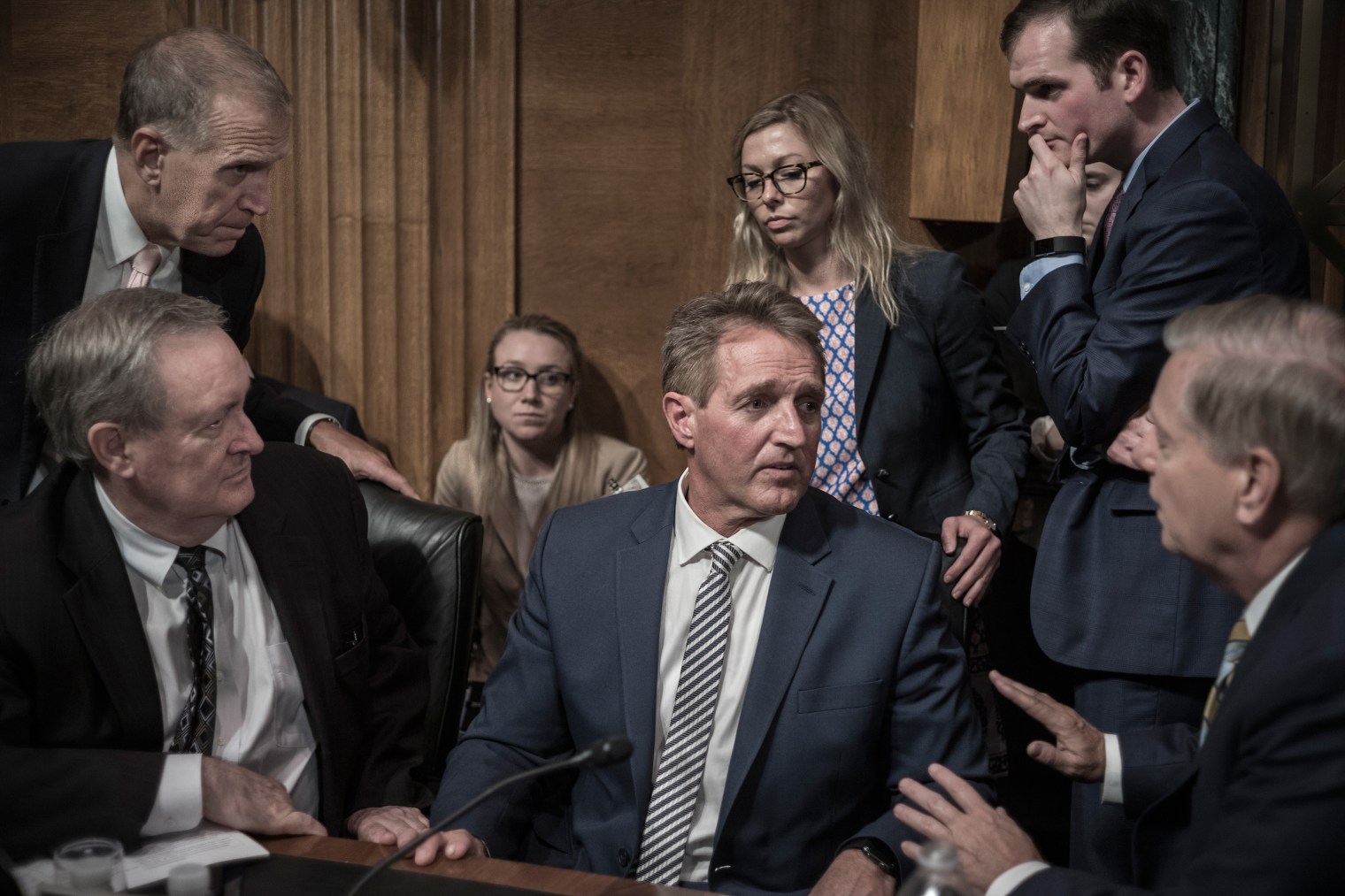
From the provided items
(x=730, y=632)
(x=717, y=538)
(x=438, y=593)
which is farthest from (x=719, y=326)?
(x=438, y=593)

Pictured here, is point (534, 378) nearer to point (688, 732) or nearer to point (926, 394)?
point (926, 394)

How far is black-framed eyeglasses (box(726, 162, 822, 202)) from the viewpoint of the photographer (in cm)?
295

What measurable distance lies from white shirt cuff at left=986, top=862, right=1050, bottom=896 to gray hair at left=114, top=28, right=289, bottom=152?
6.01 ft

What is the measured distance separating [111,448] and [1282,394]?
5.32ft

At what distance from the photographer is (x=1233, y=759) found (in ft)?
4.72

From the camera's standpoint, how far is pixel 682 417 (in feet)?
7.40

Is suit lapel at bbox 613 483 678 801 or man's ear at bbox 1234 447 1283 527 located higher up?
man's ear at bbox 1234 447 1283 527

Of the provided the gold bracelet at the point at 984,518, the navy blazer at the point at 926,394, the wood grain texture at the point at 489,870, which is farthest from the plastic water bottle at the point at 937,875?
the navy blazer at the point at 926,394

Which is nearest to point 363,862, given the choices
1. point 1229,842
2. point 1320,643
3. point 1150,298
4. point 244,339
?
point 1229,842

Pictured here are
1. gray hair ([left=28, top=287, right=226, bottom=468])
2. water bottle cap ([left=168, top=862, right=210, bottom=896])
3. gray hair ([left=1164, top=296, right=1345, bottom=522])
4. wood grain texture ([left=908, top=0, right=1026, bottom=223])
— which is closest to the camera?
gray hair ([left=1164, top=296, right=1345, bottom=522])

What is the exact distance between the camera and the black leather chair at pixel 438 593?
2.47 metres

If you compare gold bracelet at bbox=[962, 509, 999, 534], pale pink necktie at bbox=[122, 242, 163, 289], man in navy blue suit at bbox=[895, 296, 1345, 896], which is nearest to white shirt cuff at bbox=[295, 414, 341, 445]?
pale pink necktie at bbox=[122, 242, 163, 289]

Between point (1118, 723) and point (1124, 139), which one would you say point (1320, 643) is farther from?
point (1124, 139)

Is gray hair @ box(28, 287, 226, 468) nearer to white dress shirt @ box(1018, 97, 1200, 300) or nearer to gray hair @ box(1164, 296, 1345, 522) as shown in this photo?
white dress shirt @ box(1018, 97, 1200, 300)
